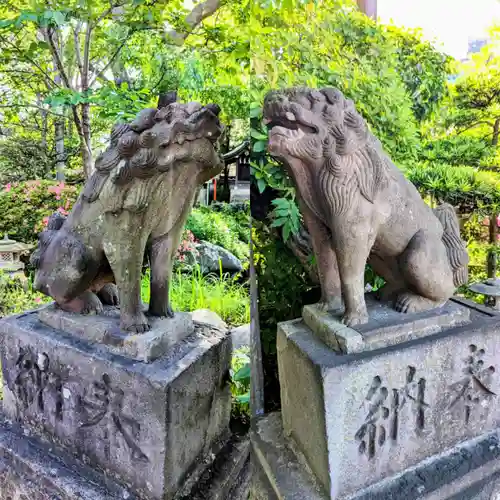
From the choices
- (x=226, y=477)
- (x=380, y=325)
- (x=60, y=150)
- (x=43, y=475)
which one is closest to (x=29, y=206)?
(x=60, y=150)

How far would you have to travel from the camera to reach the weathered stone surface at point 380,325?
4.31 feet

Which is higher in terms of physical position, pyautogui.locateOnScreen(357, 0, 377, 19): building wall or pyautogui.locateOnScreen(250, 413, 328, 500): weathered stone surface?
pyautogui.locateOnScreen(357, 0, 377, 19): building wall

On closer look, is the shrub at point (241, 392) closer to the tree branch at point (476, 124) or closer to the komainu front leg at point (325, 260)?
the komainu front leg at point (325, 260)

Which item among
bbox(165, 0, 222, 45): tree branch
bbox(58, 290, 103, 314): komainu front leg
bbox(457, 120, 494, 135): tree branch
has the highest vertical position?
bbox(165, 0, 222, 45): tree branch

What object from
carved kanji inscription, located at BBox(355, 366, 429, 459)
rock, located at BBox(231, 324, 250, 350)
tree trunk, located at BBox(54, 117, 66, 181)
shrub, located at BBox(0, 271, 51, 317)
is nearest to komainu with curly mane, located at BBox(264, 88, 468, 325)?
carved kanji inscription, located at BBox(355, 366, 429, 459)

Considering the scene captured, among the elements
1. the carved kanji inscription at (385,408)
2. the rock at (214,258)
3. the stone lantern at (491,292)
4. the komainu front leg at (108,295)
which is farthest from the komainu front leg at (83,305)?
the rock at (214,258)

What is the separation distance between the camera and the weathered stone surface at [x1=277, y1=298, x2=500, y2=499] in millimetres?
1262

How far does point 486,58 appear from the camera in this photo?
3.03 m

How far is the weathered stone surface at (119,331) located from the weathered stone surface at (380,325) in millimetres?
514

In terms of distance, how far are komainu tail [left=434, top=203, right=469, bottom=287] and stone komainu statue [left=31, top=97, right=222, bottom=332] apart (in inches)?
37.2

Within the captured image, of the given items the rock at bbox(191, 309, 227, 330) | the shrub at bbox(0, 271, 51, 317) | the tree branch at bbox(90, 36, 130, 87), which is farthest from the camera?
the shrub at bbox(0, 271, 51, 317)

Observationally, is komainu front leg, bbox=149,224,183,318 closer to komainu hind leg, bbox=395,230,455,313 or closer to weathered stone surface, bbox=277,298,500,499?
weathered stone surface, bbox=277,298,500,499

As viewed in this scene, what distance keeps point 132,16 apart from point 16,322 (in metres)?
1.82

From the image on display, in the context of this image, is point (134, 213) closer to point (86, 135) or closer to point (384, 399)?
point (384, 399)
